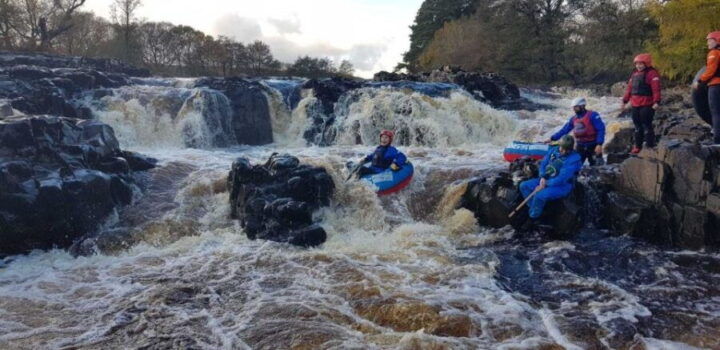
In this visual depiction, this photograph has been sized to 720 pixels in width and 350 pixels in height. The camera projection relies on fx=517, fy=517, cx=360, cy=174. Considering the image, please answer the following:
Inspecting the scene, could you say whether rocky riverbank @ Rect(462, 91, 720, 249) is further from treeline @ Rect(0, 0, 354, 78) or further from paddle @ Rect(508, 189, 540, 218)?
treeline @ Rect(0, 0, 354, 78)

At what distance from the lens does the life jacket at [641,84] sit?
827cm

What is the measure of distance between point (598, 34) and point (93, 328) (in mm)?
30606

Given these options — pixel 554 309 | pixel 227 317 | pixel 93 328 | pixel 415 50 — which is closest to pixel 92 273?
pixel 93 328

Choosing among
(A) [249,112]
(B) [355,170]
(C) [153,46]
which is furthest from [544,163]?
(C) [153,46]

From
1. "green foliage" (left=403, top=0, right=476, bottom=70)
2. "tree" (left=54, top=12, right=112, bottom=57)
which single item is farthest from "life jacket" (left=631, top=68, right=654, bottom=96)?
"green foliage" (left=403, top=0, right=476, bottom=70)

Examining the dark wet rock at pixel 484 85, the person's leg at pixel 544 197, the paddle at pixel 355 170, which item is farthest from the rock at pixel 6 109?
the dark wet rock at pixel 484 85

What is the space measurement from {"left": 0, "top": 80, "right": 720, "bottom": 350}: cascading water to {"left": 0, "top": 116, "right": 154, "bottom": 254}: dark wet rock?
1.29 feet

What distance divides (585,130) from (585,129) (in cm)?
2

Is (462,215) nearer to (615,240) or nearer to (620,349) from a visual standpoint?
(615,240)

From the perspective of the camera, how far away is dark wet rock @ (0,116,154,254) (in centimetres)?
748

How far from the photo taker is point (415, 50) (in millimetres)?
45906

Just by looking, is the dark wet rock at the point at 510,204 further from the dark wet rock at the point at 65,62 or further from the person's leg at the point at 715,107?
the dark wet rock at the point at 65,62

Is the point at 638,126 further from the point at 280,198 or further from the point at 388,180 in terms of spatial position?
the point at 280,198

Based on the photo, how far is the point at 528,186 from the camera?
7.76m
